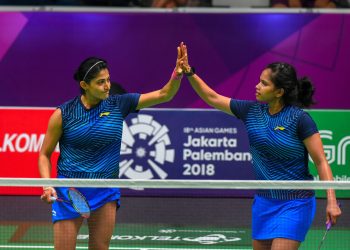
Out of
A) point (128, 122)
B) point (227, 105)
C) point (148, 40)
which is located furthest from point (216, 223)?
point (227, 105)

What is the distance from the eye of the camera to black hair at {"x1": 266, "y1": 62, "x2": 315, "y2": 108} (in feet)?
19.2

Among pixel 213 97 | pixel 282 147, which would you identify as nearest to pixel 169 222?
pixel 213 97

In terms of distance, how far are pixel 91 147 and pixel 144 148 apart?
4284mm

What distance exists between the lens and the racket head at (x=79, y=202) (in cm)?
574

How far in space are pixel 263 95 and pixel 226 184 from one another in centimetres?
72

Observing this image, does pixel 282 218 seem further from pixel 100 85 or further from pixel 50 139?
pixel 50 139

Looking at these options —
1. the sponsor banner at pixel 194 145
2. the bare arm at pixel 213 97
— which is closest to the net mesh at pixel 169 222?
the sponsor banner at pixel 194 145

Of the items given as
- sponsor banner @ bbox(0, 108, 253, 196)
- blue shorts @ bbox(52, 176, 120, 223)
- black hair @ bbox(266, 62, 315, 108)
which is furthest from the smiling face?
sponsor banner @ bbox(0, 108, 253, 196)

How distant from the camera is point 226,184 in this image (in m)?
5.48

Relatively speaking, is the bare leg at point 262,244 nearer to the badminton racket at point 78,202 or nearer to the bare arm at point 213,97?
the bare arm at point 213,97

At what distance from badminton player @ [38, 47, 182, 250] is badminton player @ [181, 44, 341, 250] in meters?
0.92

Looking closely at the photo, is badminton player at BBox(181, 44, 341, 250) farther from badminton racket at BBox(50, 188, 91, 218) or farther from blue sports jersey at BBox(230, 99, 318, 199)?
badminton racket at BBox(50, 188, 91, 218)

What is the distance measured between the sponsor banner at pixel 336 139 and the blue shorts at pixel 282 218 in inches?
173

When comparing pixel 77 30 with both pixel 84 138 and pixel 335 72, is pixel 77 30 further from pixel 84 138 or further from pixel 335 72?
pixel 84 138
